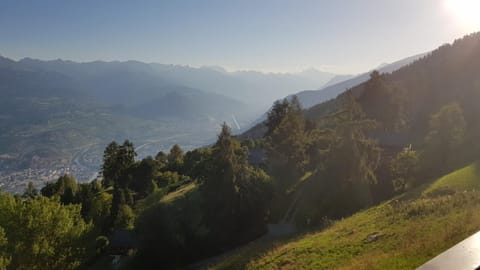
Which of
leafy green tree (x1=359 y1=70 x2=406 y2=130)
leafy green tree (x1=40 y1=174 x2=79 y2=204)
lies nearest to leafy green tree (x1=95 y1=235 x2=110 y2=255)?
leafy green tree (x1=40 y1=174 x2=79 y2=204)

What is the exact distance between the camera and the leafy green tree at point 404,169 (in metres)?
51.7

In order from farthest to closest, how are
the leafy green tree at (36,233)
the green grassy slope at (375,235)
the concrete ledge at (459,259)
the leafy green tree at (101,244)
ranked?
the leafy green tree at (101,244), the leafy green tree at (36,233), the green grassy slope at (375,235), the concrete ledge at (459,259)

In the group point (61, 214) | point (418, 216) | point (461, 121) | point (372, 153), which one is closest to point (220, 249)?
point (61, 214)

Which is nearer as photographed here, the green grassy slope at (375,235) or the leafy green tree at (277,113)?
the green grassy slope at (375,235)

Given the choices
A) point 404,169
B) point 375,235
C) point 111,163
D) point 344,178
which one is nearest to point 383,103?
point 404,169

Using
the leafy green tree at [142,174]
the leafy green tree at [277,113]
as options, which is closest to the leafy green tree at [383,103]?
the leafy green tree at [277,113]

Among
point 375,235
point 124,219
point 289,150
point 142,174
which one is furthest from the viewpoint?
point 142,174

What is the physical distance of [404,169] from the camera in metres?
53.4

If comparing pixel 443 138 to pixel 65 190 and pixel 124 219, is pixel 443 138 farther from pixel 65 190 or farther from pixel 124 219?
pixel 65 190

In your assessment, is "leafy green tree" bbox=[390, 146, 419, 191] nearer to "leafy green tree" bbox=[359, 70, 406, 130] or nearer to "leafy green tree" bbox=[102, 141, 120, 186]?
"leafy green tree" bbox=[359, 70, 406, 130]

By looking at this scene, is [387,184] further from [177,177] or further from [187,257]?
[177,177]

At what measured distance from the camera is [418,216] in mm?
26250

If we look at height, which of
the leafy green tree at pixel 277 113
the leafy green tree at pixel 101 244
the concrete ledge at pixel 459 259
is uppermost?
the leafy green tree at pixel 277 113

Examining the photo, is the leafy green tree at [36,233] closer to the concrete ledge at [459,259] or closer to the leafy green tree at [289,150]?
the concrete ledge at [459,259]
